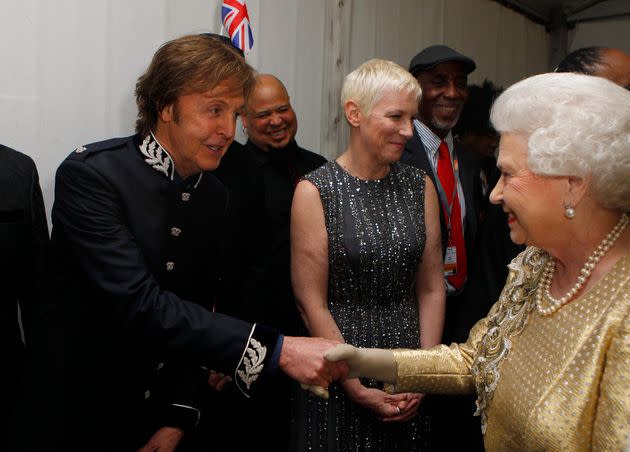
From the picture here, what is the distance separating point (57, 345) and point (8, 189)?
1.42 feet

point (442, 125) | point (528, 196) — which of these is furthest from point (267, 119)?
point (528, 196)

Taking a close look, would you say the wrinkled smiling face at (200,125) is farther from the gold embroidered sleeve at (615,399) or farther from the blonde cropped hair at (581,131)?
the gold embroidered sleeve at (615,399)

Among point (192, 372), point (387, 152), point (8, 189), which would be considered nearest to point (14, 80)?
point (8, 189)

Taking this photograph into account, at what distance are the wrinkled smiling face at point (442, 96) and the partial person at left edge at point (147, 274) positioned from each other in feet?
4.27

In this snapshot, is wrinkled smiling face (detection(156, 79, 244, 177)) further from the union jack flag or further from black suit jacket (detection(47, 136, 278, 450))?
the union jack flag

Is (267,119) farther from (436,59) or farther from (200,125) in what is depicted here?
(200,125)

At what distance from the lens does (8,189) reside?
1.69 meters

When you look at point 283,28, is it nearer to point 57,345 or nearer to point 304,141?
point 304,141

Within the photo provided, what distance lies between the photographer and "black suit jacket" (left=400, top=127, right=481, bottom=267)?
8.48 feet

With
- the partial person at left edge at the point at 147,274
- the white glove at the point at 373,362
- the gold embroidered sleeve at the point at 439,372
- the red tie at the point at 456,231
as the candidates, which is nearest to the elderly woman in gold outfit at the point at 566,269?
the gold embroidered sleeve at the point at 439,372

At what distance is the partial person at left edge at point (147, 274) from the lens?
5.35 ft

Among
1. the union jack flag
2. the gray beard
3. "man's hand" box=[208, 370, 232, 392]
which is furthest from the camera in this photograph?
the gray beard

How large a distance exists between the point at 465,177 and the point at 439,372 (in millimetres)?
1315

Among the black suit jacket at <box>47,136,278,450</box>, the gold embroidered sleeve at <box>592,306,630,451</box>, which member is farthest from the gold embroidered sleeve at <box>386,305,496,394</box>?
the gold embroidered sleeve at <box>592,306,630,451</box>
